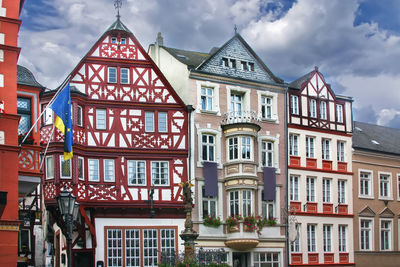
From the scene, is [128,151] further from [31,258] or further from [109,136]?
[31,258]

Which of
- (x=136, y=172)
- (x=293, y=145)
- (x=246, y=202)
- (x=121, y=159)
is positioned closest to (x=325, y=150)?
(x=293, y=145)

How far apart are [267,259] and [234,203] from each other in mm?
3939

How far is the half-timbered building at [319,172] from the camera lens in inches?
1570

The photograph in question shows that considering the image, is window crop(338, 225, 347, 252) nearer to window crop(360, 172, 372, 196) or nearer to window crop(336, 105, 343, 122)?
window crop(360, 172, 372, 196)

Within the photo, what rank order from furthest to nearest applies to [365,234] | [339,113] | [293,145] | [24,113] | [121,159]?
[339,113]
[365,234]
[293,145]
[121,159]
[24,113]

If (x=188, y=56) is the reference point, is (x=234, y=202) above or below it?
below

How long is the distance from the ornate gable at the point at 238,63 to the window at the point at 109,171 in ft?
26.7

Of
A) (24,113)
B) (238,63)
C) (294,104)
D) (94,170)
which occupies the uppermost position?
(238,63)

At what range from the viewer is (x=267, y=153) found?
1534 inches

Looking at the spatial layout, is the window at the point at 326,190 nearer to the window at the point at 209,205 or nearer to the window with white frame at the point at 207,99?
the window at the point at 209,205

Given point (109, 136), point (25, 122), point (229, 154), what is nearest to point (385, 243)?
point (229, 154)

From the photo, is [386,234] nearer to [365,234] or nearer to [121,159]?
[365,234]

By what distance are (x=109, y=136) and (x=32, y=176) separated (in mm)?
12026

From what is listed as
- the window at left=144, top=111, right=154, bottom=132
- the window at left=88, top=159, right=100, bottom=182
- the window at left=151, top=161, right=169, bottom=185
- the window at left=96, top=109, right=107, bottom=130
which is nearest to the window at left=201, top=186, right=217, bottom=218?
the window at left=151, top=161, right=169, bottom=185
